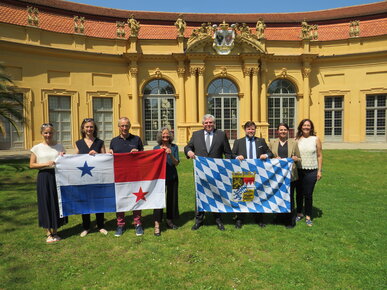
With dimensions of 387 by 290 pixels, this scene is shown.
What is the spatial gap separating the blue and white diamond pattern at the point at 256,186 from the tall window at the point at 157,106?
1577 centimetres

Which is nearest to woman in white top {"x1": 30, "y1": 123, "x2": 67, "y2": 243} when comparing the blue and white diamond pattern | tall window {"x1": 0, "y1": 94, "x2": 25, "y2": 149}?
the blue and white diamond pattern

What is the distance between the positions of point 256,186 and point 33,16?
18.7m

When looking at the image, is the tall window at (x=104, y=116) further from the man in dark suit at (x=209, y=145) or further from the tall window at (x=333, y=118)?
the tall window at (x=333, y=118)

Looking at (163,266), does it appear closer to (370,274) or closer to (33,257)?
(33,257)

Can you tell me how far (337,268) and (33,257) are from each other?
4.04m

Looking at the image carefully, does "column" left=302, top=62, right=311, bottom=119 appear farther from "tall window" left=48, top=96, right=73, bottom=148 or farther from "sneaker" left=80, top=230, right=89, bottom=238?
"sneaker" left=80, top=230, right=89, bottom=238

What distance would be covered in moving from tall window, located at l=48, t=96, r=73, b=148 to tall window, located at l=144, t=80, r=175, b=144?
5.29 metres

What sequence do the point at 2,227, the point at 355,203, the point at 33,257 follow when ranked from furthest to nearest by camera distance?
the point at 355,203
the point at 2,227
the point at 33,257

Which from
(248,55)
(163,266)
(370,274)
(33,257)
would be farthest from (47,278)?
(248,55)

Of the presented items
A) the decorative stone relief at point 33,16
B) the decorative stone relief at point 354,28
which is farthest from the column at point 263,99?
the decorative stone relief at point 33,16

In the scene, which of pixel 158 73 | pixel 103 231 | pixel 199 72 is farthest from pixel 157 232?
pixel 158 73

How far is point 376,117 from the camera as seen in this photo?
2086cm

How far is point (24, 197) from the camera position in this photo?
688cm

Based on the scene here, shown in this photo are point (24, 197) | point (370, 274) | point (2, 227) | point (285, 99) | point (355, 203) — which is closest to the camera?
point (370, 274)
